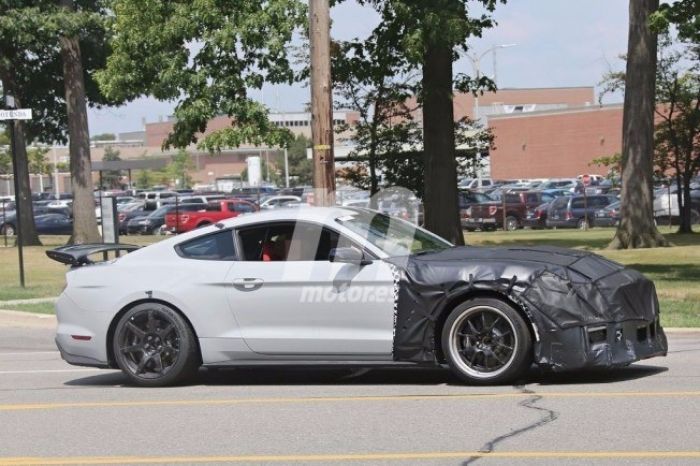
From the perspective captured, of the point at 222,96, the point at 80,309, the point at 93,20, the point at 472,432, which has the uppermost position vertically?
the point at 93,20

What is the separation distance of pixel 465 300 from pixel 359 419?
1471 millimetres

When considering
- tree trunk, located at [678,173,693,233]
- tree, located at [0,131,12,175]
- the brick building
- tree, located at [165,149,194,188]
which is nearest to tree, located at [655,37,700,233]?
tree trunk, located at [678,173,693,233]

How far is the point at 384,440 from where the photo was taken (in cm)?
741

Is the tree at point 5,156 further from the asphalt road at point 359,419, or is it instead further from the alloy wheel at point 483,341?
the alloy wheel at point 483,341

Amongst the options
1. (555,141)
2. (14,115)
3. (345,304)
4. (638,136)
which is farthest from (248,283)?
(555,141)

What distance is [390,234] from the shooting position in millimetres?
9992

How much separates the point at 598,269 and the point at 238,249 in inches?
119

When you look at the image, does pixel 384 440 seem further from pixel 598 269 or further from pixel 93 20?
pixel 93 20

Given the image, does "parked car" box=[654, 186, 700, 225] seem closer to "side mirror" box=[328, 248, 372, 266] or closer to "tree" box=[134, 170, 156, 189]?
"side mirror" box=[328, 248, 372, 266]

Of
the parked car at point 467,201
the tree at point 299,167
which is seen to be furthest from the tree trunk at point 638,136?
the tree at point 299,167

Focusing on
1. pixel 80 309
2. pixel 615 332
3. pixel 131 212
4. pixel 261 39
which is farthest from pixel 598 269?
pixel 131 212

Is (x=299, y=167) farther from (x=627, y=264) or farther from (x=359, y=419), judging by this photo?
(x=359, y=419)

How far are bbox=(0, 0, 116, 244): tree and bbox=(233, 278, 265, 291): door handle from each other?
22.2 meters

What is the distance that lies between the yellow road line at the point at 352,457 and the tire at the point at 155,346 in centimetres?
256
